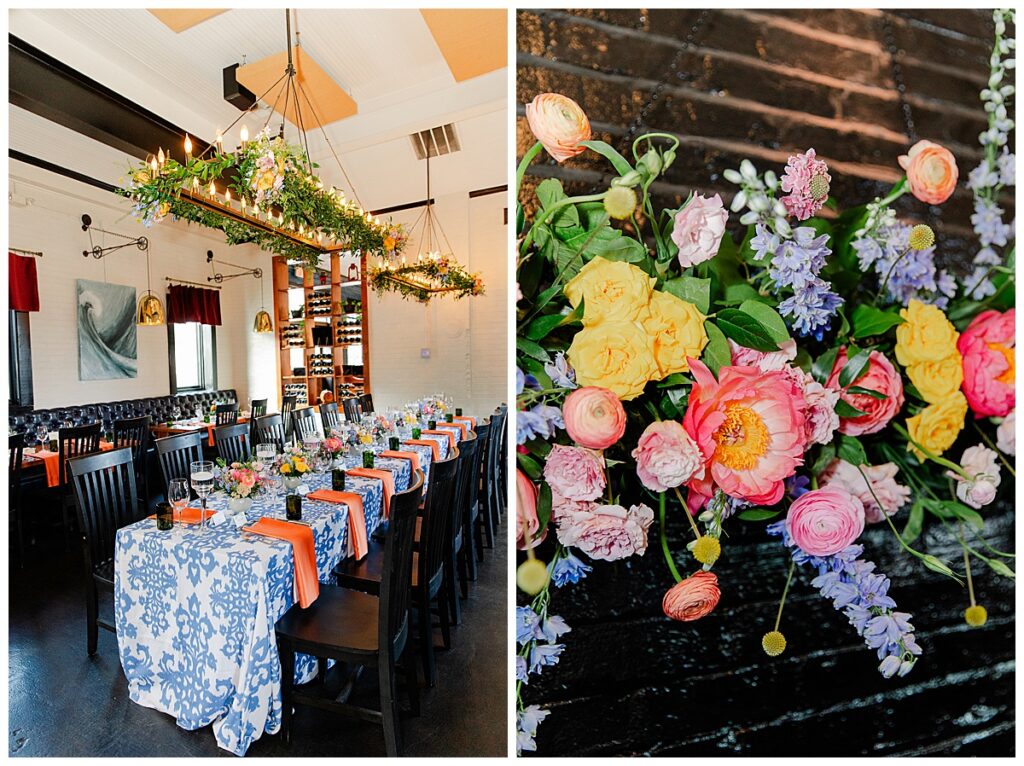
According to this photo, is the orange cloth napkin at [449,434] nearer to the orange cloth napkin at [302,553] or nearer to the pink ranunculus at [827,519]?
the orange cloth napkin at [302,553]

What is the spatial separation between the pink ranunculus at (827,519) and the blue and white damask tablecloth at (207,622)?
151 centimetres

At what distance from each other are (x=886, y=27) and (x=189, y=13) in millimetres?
2744

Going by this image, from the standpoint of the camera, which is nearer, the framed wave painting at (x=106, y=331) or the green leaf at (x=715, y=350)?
the green leaf at (x=715, y=350)

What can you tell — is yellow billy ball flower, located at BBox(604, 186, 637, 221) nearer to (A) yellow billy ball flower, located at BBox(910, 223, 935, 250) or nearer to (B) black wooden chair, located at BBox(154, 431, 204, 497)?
(A) yellow billy ball flower, located at BBox(910, 223, 935, 250)

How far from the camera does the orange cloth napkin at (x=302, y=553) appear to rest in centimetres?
167

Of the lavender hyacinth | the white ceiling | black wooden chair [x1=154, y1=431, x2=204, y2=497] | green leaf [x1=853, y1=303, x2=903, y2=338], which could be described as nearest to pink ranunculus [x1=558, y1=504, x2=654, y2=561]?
the lavender hyacinth

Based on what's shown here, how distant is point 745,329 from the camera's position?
829mm

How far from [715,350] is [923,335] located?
1.21 ft

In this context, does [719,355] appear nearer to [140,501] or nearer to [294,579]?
[294,579]

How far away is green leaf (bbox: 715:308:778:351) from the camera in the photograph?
0.83 metres

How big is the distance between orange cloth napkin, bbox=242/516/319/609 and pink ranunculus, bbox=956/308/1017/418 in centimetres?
184

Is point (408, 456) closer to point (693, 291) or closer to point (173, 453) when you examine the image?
point (173, 453)

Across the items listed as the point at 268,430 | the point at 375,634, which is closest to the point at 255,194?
the point at 268,430

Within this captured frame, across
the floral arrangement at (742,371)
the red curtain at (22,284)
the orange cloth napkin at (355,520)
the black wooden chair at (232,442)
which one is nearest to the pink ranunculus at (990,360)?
the floral arrangement at (742,371)
